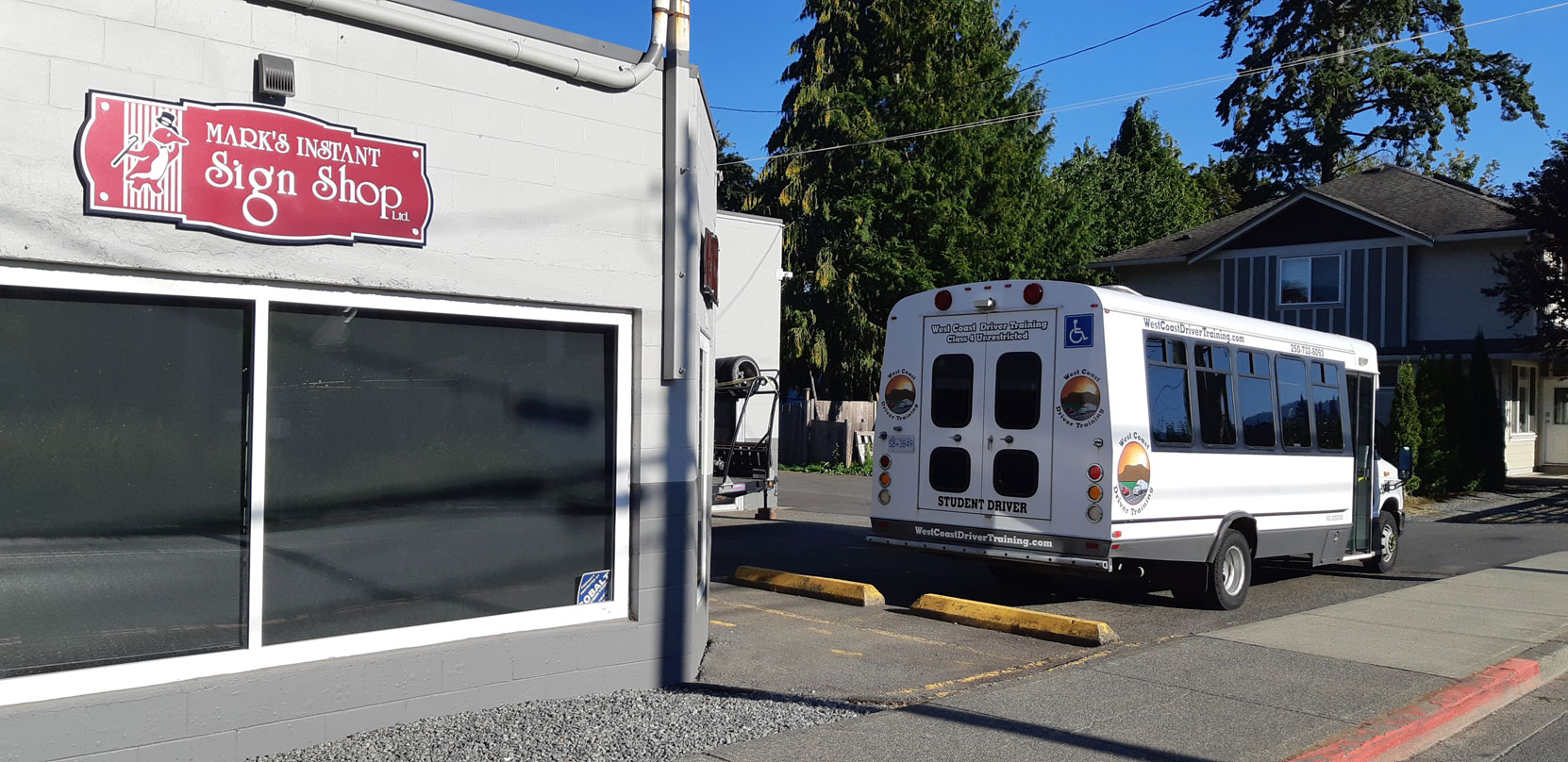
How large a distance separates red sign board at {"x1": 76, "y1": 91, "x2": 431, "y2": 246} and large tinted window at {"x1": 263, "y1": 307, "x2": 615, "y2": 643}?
476 mm

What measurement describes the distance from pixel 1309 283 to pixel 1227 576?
2086 cm

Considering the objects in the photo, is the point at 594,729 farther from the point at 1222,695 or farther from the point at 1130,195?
the point at 1130,195

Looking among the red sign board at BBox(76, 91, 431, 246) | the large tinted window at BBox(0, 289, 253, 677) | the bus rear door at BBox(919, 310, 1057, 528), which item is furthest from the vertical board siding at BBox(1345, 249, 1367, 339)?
the large tinted window at BBox(0, 289, 253, 677)

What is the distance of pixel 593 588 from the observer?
22.1 ft

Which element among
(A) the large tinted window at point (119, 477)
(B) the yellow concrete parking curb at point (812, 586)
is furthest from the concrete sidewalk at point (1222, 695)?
(A) the large tinted window at point (119, 477)

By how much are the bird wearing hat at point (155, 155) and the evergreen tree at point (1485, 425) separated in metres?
25.6

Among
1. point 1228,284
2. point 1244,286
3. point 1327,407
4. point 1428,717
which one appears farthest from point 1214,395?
point 1228,284

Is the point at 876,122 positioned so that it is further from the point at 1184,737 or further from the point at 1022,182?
the point at 1184,737

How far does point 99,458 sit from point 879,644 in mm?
5253

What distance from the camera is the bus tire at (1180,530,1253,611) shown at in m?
10.2

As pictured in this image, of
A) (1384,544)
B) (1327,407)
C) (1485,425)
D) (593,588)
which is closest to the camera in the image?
(593,588)

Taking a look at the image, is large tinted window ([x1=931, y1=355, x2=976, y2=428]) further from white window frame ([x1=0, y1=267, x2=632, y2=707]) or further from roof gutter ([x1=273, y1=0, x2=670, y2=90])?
roof gutter ([x1=273, y1=0, x2=670, y2=90])

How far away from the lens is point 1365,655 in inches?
318

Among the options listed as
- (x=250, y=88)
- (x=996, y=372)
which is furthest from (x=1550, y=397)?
(x=250, y=88)
